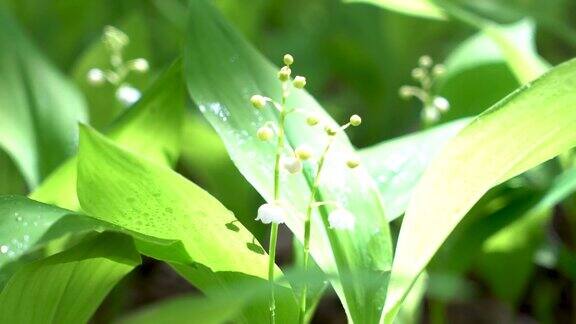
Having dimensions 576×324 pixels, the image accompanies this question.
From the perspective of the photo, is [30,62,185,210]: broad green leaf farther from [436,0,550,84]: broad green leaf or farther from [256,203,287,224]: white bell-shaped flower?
[436,0,550,84]: broad green leaf

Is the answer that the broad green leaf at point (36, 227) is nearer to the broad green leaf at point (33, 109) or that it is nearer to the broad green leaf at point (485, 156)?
the broad green leaf at point (485, 156)

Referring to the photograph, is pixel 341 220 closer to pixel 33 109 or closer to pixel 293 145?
pixel 293 145

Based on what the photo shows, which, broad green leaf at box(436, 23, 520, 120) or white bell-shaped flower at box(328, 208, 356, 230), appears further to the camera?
broad green leaf at box(436, 23, 520, 120)

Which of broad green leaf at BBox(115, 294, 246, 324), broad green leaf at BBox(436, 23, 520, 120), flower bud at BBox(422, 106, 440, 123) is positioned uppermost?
broad green leaf at BBox(115, 294, 246, 324)

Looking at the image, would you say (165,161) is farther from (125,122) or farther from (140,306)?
(140,306)

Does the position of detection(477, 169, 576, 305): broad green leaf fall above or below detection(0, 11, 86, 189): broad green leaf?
below

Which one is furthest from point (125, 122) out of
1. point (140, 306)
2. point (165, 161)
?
point (140, 306)

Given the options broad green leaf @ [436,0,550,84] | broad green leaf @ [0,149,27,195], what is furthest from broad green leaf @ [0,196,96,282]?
broad green leaf @ [436,0,550,84]
